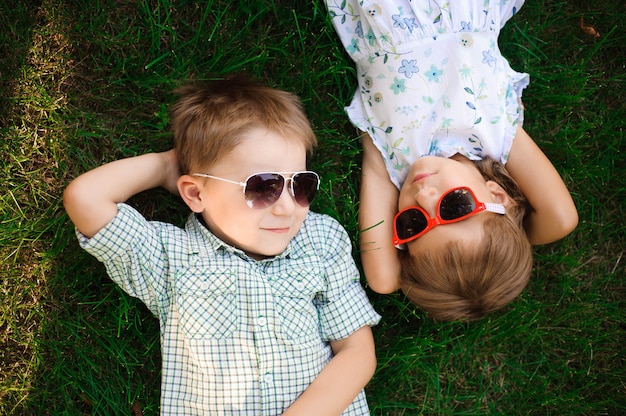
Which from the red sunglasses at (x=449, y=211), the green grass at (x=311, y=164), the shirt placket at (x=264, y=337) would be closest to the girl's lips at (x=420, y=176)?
the red sunglasses at (x=449, y=211)

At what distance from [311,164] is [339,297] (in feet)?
2.54

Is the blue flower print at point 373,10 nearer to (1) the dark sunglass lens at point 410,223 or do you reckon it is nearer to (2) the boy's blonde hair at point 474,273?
(1) the dark sunglass lens at point 410,223

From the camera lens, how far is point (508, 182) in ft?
9.84

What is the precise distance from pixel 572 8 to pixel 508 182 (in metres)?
1.30

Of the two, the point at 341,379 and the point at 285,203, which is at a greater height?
the point at 285,203

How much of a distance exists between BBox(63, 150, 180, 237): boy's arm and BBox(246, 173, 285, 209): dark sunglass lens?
1.80 ft

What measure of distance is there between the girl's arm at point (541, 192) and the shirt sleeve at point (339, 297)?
95 centimetres

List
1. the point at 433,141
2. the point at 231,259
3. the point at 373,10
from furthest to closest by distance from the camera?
the point at 433,141 < the point at 373,10 < the point at 231,259

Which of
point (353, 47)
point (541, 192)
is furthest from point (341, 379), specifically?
point (353, 47)

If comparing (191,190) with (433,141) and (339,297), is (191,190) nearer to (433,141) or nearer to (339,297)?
(339,297)

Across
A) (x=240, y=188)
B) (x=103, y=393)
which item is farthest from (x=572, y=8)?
(x=103, y=393)

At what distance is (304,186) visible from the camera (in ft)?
8.58

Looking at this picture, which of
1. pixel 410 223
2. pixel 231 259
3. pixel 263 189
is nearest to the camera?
pixel 263 189

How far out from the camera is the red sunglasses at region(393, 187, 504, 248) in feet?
8.86
